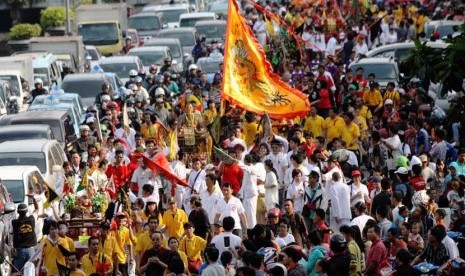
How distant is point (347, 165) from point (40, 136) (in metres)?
6.36

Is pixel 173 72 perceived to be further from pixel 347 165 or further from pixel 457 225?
pixel 457 225

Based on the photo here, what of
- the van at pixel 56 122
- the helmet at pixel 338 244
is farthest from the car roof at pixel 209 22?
the helmet at pixel 338 244

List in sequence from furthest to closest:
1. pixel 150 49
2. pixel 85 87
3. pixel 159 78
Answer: pixel 150 49
pixel 85 87
pixel 159 78

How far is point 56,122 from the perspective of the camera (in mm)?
31609

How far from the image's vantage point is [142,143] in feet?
90.4

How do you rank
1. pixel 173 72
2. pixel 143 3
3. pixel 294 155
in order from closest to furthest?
1. pixel 294 155
2. pixel 173 72
3. pixel 143 3

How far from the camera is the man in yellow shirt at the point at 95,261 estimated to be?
20.7 metres

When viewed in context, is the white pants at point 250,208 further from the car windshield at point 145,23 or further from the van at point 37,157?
the car windshield at point 145,23

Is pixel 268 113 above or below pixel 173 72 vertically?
above

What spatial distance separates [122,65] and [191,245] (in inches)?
886

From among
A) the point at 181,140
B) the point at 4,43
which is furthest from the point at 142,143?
the point at 4,43

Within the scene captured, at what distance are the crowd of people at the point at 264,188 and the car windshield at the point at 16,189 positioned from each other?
0.65 meters

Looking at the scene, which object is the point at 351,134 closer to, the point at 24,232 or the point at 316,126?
the point at 316,126

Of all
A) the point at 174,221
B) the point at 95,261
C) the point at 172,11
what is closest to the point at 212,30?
the point at 172,11
